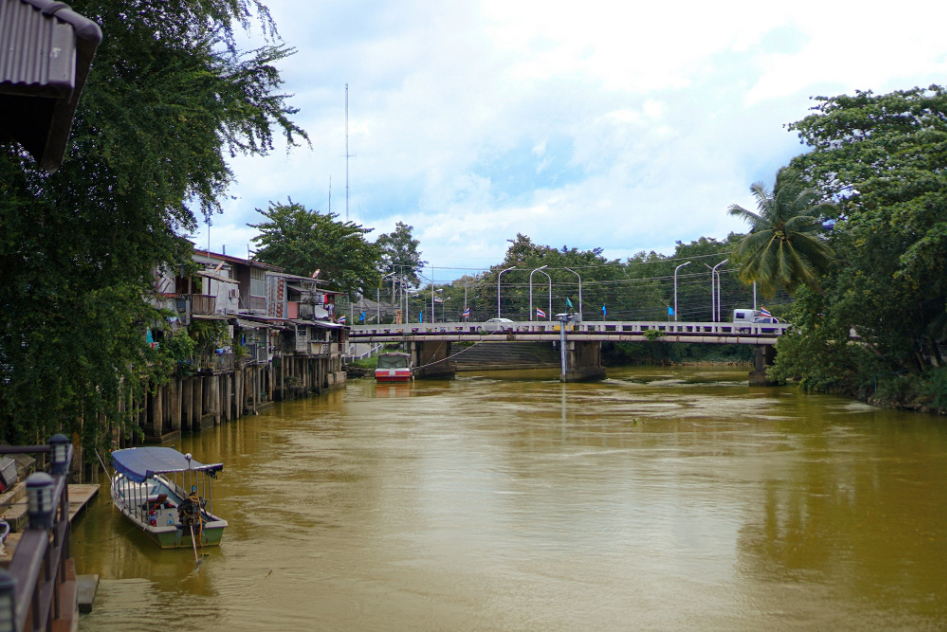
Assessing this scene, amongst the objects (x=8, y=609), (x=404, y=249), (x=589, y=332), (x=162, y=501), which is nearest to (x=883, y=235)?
(x=162, y=501)

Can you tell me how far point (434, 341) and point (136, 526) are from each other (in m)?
49.4

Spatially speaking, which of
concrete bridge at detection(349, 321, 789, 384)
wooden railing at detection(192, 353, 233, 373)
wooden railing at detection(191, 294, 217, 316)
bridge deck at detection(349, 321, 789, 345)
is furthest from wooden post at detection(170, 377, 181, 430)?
concrete bridge at detection(349, 321, 789, 384)

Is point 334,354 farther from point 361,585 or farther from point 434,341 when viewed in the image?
point 361,585

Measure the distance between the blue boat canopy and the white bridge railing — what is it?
135ft

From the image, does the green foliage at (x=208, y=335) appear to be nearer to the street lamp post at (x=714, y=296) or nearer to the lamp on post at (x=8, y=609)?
the lamp on post at (x=8, y=609)

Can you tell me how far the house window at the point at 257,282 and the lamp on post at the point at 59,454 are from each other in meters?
33.3

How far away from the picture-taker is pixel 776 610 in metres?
10.8

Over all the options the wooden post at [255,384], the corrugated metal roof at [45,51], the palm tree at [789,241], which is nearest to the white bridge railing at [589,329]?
the palm tree at [789,241]

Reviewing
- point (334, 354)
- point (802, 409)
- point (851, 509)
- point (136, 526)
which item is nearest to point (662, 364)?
point (334, 354)

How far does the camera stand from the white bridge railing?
5247 cm

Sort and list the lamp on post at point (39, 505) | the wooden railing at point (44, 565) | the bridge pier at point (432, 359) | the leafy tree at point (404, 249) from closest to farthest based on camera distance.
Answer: the wooden railing at point (44, 565)
the lamp on post at point (39, 505)
the bridge pier at point (432, 359)
the leafy tree at point (404, 249)

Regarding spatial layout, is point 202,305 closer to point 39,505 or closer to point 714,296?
point 39,505

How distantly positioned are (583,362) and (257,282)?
30.2m

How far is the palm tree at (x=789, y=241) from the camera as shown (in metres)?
37.3
